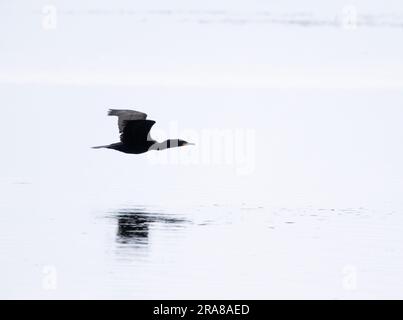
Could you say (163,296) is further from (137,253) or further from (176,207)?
(176,207)

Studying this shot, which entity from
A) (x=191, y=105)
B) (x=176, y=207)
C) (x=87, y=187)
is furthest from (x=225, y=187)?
(x=191, y=105)

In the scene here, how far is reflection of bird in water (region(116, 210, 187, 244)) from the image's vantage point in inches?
1250

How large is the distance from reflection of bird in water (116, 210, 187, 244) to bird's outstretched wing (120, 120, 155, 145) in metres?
1.72

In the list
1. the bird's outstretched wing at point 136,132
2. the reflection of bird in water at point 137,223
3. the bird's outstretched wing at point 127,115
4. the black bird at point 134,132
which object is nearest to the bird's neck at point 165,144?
the black bird at point 134,132

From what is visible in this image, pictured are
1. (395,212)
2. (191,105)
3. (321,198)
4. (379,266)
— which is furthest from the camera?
(191,105)

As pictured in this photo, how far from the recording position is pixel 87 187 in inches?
1741

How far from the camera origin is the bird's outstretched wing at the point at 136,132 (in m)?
35.2

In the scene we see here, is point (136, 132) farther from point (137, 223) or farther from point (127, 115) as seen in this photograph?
point (137, 223)

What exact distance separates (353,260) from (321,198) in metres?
11.1

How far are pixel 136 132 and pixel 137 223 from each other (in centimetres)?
234

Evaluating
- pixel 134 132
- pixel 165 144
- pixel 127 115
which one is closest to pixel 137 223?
pixel 134 132

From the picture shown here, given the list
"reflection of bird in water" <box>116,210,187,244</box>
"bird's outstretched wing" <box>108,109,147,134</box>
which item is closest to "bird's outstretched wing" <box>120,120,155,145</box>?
"bird's outstretched wing" <box>108,109,147,134</box>

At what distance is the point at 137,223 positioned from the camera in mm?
34375

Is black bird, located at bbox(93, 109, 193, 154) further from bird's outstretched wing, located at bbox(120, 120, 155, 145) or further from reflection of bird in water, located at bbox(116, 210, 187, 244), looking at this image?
reflection of bird in water, located at bbox(116, 210, 187, 244)
